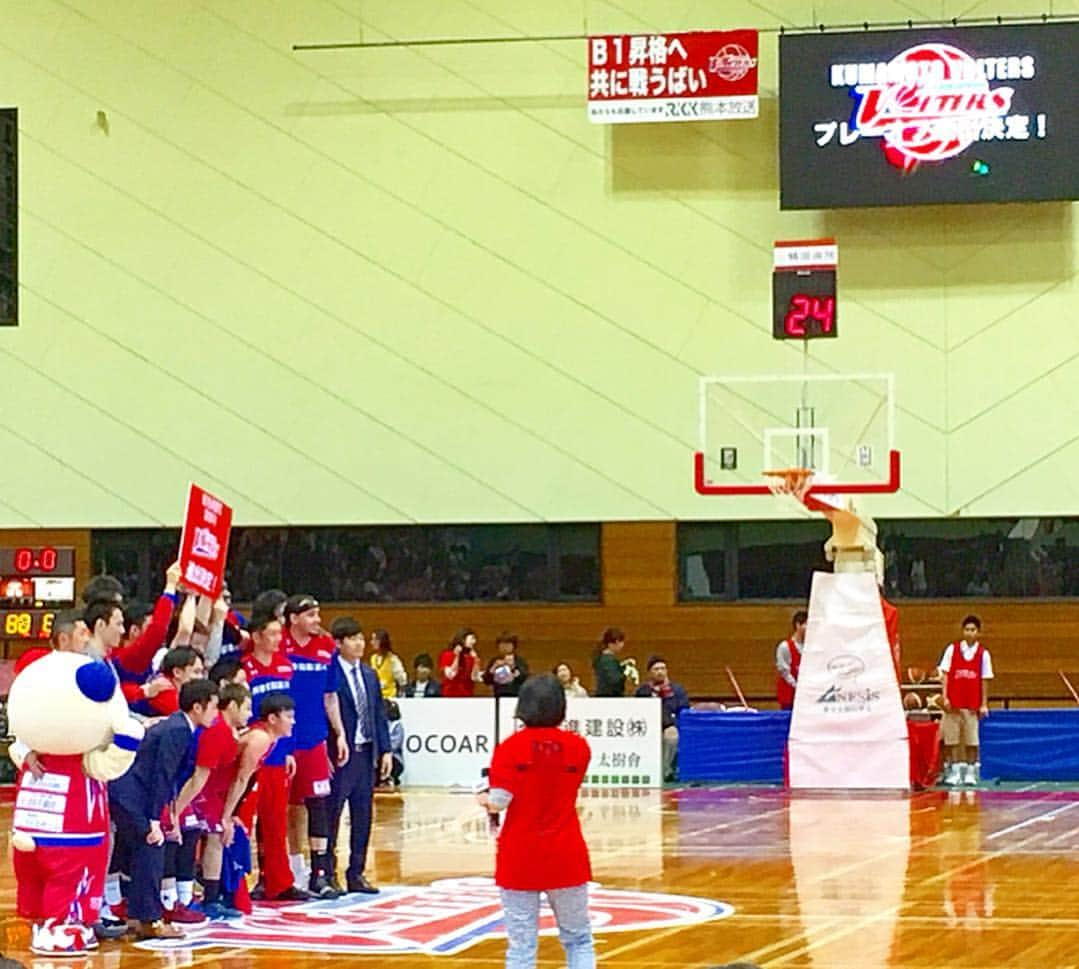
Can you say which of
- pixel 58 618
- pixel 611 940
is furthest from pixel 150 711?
pixel 611 940

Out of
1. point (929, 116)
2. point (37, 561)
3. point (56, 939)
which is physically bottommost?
point (56, 939)

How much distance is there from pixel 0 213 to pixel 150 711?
17.1 metres

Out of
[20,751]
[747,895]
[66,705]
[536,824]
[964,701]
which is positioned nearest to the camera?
[536,824]

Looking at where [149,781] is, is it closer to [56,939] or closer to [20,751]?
[20,751]

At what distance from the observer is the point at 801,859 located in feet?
50.1

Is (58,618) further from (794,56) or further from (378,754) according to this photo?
(794,56)

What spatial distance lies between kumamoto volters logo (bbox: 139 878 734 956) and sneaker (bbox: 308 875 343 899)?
0.08 meters

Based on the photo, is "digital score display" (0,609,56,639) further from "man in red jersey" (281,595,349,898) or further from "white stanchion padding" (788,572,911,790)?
"man in red jersey" (281,595,349,898)

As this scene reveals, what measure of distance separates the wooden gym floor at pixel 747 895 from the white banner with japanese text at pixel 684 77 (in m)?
9.49

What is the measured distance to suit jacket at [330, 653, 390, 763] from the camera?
13.0m

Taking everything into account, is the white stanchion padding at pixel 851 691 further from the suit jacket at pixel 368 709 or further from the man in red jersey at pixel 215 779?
the man in red jersey at pixel 215 779

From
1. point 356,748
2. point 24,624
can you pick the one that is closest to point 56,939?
point 356,748

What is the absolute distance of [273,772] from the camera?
12.5 metres

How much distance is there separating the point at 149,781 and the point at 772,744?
13.2 metres
